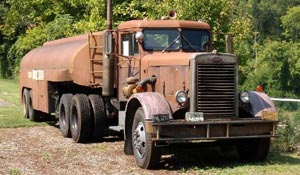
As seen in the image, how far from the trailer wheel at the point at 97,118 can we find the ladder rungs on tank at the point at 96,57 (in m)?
0.48

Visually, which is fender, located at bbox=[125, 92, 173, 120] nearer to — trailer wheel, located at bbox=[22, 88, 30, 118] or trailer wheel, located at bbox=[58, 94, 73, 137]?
trailer wheel, located at bbox=[58, 94, 73, 137]

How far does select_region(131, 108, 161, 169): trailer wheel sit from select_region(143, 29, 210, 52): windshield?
1.71m

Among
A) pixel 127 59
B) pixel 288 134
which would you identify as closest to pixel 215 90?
pixel 127 59

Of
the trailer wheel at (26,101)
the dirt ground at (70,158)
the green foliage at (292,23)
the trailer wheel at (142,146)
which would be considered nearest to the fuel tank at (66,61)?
the trailer wheel at (26,101)

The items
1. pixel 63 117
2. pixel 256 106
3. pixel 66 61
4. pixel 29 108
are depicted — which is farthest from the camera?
pixel 29 108

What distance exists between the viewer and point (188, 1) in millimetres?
16922

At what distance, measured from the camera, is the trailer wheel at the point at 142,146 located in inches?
382

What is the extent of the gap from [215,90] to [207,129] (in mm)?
750

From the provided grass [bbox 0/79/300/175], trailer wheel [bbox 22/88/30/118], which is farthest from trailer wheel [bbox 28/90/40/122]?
grass [bbox 0/79/300/175]

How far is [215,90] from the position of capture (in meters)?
9.98

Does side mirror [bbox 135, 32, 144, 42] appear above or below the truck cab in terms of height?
above

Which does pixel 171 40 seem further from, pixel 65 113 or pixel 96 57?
pixel 65 113

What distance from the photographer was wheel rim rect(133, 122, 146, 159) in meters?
10.0

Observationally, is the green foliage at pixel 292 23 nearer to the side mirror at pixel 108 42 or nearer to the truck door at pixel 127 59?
the truck door at pixel 127 59
